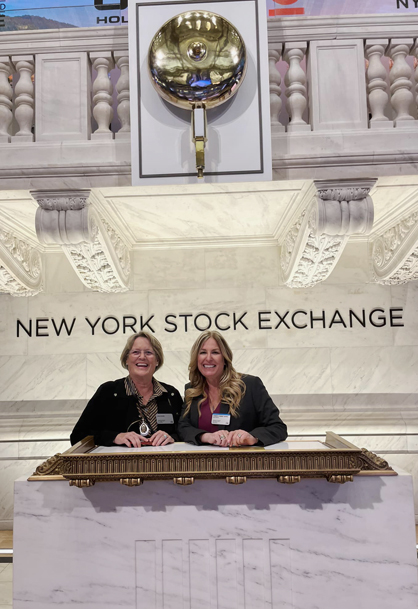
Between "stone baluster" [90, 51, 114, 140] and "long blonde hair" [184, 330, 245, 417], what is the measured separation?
1982 mm

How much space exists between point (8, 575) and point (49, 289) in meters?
2.91

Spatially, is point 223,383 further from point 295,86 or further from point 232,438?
point 295,86

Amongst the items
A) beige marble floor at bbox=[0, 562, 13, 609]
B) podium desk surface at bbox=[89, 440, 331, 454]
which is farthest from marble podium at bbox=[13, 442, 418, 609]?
beige marble floor at bbox=[0, 562, 13, 609]

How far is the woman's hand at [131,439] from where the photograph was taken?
3133 mm

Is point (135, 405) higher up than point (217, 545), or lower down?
higher up

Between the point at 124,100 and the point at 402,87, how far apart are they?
214 cm

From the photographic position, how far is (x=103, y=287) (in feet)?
18.8

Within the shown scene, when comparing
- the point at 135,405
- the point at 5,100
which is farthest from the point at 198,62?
the point at 135,405

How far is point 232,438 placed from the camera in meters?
3.08

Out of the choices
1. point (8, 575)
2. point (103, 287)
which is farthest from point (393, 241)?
point (8, 575)

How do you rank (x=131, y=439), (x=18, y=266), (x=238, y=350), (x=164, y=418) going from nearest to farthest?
(x=131, y=439), (x=164, y=418), (x=18, y=266), (x=238, y=350)

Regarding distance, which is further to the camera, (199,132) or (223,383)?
(199,132)

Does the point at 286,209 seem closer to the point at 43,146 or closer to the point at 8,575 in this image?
the point at 43,146

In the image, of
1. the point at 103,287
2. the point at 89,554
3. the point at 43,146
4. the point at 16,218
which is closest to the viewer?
the point at 89,554
